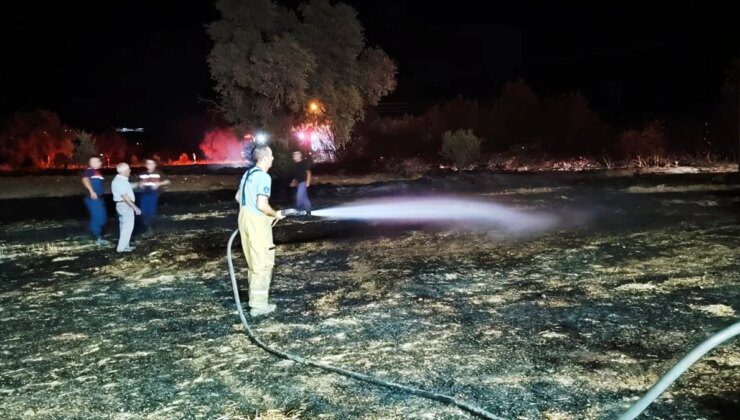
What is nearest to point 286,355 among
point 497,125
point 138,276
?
point 138,276

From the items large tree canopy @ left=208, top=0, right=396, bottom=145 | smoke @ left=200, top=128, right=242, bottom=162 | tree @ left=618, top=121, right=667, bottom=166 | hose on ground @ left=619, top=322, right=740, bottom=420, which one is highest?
→ large tree canopy @ left=208, top=0, right=396, bottom=145

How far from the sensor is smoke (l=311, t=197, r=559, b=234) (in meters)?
12.5

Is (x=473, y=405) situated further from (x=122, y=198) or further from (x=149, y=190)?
(x=149, y=190)

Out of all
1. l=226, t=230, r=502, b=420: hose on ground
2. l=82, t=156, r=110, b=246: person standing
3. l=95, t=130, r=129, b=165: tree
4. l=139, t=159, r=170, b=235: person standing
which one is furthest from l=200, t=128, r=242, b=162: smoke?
l=226, t=230, r=502, b=420: hose on ground

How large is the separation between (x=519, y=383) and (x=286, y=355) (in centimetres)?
203

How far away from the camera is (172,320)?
6.28 metres

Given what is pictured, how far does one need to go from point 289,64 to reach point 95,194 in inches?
578

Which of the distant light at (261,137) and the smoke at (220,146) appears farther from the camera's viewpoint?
the smoke at (220,146)

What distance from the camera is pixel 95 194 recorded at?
10711 millimetres

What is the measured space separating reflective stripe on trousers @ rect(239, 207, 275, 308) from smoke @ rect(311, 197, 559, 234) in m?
6.37

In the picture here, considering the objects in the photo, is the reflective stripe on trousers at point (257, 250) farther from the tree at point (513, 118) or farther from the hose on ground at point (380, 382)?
the tree at point (513, 118)

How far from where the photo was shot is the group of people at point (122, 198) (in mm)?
9750

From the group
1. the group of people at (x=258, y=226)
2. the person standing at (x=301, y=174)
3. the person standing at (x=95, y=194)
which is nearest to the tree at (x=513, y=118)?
the person standing at (x=301, y=174)

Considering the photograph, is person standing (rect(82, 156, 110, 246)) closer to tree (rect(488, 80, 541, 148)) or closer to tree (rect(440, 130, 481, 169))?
tree (rect(440, 130, 481, 169))
